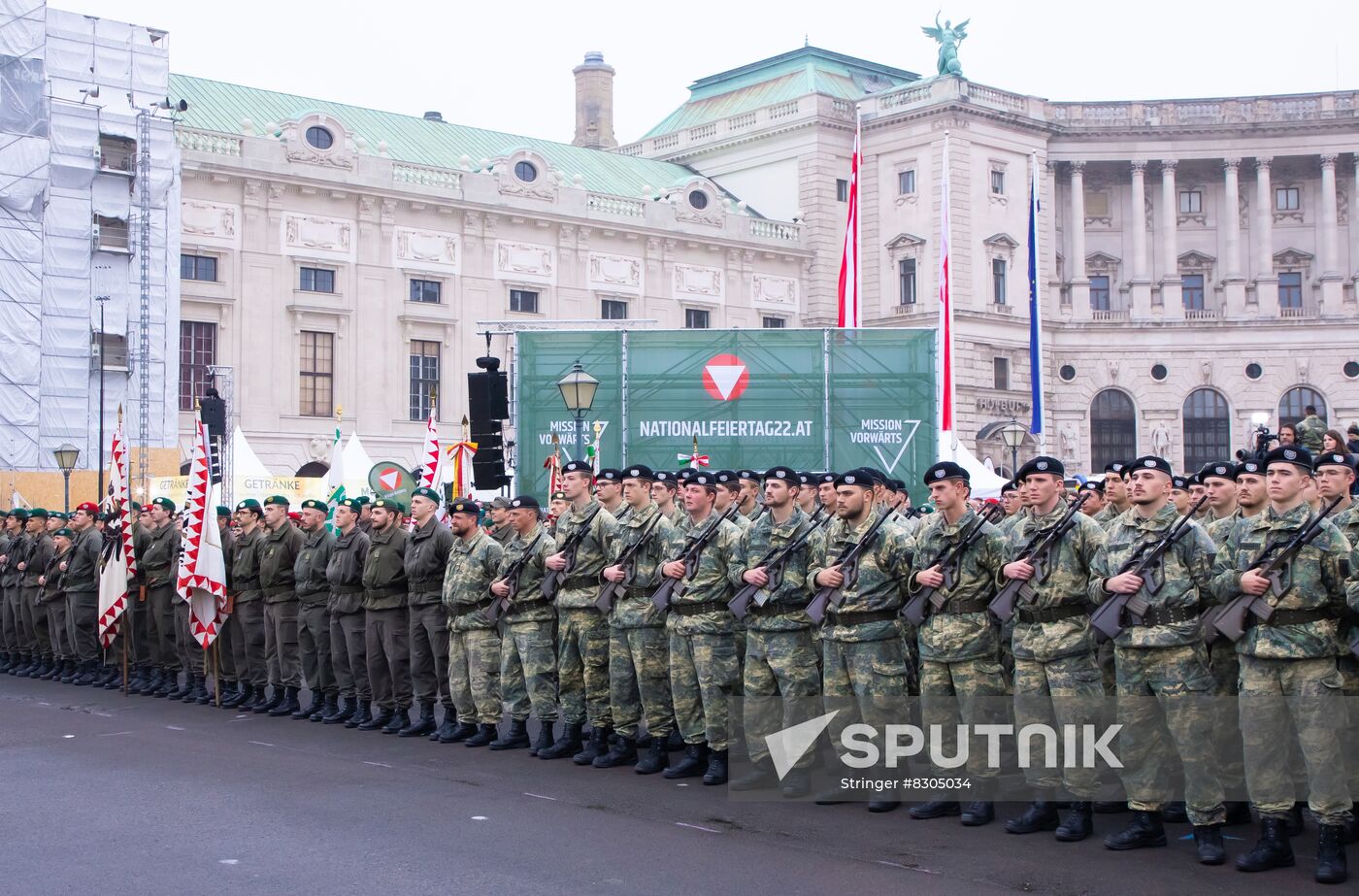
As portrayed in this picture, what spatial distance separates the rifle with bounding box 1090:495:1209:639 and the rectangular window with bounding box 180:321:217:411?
32.4m

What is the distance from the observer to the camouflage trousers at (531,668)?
37.1ft

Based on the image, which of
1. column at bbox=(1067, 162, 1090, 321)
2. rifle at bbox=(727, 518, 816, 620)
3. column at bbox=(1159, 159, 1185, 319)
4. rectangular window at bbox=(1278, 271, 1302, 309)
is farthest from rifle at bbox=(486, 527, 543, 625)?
rectangular window at bbox=(1278, 271, 1302, 309)

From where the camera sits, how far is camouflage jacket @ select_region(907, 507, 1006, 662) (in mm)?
8633

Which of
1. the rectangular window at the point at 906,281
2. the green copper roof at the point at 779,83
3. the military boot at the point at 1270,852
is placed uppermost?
the green copper roof at the point at 779,83

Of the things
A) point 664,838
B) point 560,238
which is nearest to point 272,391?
point 560,238

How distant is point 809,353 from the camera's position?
31641 millimetres

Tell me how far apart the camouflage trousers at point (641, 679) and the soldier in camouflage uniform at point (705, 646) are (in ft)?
0.67

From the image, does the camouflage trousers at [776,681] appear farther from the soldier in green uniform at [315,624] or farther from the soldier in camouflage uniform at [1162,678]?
the soldier in green uniform at [315,624]

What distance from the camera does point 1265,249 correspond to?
51.8 metres

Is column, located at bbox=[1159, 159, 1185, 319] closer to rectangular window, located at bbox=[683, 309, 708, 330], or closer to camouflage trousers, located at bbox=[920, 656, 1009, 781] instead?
rectangular window, located at bbox=[683, 309, 708, 330]

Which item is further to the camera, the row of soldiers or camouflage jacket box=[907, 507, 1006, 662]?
camouflage jacket box=[907, 507, 1006, 662]

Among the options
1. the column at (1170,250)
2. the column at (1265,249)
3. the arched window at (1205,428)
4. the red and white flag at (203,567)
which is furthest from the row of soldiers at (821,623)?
the column at (1265,249)

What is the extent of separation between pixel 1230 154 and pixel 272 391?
34067 millimetres

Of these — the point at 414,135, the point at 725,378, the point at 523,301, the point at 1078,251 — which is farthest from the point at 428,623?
the point at 1078,251
